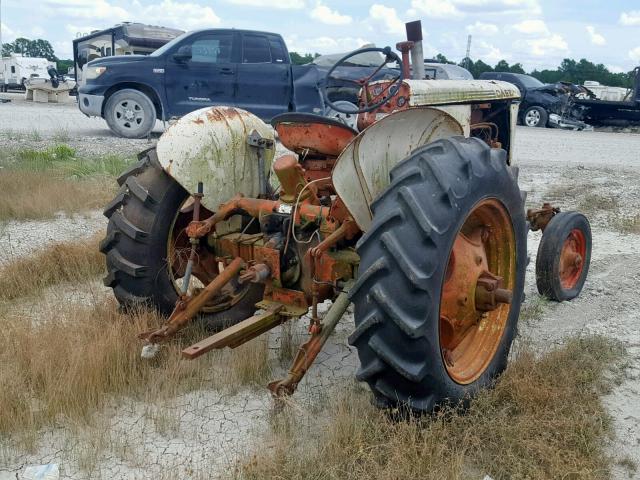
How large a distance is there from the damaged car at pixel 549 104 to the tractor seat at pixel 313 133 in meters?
18.0

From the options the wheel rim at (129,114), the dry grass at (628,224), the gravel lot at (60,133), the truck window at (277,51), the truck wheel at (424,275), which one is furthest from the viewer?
the truck window at (277,51)

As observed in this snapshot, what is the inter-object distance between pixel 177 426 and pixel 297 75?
417 inches

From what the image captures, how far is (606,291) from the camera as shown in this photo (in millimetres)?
5164

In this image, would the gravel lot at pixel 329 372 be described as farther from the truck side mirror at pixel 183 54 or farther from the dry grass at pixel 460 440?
the truck side mirror at pixel 183 54

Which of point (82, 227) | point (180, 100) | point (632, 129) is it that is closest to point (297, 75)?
point (180, 100)

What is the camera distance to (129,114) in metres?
12.5

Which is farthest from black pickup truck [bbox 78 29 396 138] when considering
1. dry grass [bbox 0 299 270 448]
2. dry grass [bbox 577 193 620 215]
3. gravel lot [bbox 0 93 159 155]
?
dry grass [bbox 0 299 270 448]

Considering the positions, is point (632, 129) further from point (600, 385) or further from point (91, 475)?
point (91, 475)

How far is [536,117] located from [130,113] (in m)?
13.4

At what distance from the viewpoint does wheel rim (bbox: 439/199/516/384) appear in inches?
122

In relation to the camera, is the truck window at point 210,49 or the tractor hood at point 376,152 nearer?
the tractor hood at point 376,152

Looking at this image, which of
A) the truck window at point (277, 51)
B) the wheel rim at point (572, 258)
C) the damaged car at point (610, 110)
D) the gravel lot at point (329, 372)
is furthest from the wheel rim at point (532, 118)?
the wheel rim at point (572, 258)

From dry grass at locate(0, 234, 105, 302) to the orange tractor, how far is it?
1470 millimetres

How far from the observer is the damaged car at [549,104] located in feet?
67.0
